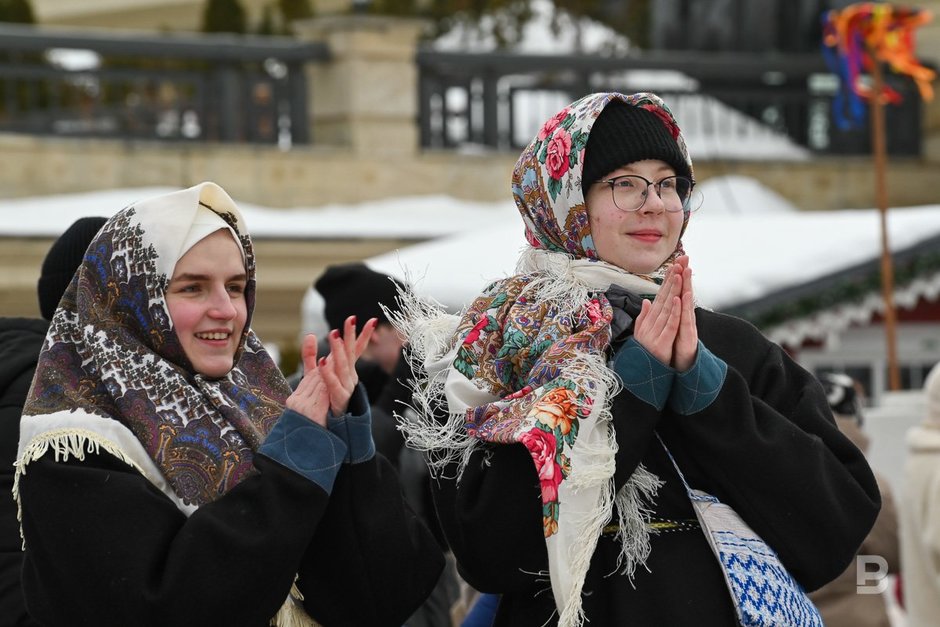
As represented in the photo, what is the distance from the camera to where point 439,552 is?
357 centimetres

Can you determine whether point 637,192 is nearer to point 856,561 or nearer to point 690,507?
point 690,507

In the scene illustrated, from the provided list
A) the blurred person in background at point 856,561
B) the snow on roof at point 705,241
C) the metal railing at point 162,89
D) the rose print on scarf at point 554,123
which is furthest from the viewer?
the metal railing at point 162,89

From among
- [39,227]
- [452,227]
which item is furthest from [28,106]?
[452,227]

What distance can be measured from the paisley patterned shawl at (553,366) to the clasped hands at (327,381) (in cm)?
21

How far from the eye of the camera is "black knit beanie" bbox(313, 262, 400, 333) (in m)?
Result: 5.85

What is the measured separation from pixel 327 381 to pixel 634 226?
2.23ft

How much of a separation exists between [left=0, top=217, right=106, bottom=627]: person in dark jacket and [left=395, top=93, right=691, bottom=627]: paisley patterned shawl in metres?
0.90

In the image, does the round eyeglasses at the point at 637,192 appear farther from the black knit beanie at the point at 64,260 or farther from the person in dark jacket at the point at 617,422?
→ the black knit beanie at the point at 64,260

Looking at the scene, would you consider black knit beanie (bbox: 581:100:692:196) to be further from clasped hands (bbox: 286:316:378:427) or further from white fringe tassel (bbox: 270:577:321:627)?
white fringe tassel (bbox: 270:577:321:627)

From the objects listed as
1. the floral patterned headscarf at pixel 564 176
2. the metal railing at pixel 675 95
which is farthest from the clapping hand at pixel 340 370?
the metal railing at pixel 675 95

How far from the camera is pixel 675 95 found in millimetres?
14594

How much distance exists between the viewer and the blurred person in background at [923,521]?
6051 millimetres

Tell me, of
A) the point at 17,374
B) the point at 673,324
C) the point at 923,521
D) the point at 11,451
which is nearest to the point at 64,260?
the point at 17,374
